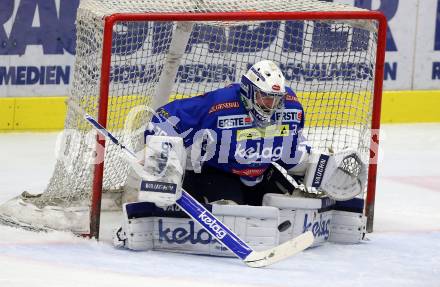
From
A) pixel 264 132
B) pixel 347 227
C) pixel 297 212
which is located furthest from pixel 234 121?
pixel 347 227

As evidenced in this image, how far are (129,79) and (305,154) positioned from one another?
948 millimetres

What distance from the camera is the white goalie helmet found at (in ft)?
18.3

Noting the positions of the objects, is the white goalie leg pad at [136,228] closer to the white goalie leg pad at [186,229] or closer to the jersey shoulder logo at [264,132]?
the white goalie leg pad at [186,229]

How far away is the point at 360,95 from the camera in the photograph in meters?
6.33

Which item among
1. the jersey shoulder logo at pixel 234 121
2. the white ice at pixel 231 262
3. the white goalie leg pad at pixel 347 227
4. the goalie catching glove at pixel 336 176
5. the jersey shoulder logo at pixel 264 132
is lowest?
the white ice at pixel 231 262

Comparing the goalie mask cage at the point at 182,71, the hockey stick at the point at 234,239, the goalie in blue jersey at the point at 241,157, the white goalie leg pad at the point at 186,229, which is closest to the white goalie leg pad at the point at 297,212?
the goalie in blue jersey at the point at 241,157

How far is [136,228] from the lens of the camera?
5535 mm

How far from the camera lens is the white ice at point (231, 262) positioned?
199 inches

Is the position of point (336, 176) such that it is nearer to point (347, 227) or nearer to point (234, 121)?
point (347, 227)

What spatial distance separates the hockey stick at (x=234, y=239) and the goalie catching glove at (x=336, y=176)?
46 cm

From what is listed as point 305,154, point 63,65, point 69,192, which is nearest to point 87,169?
point 69,192

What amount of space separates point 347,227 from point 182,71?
1287mm

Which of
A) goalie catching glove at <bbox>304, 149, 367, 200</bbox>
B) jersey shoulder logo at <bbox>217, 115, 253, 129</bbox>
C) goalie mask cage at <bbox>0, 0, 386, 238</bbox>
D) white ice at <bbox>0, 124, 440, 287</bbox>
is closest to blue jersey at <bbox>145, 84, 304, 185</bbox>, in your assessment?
jersey shoulder logo at <bbox>217, 115, 253, 129</bbox>

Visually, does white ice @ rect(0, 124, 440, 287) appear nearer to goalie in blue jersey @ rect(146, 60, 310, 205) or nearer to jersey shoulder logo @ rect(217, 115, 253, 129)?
goalie in blue jersey @ rect(146, 60, 310, 205)
